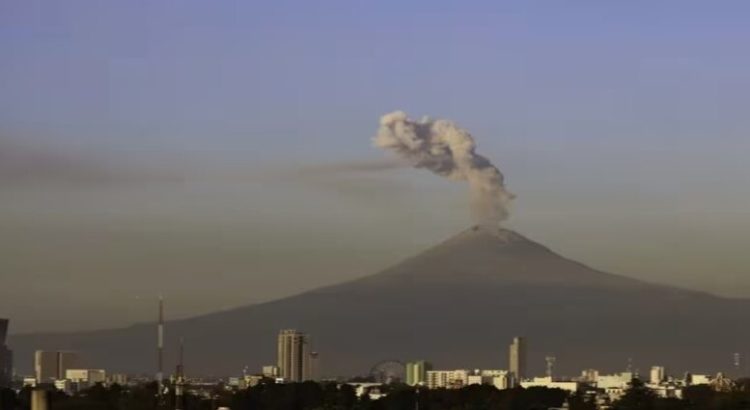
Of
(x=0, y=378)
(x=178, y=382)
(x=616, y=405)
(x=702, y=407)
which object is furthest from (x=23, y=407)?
(x=702, y=407)

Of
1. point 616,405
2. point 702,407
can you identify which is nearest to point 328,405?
point 616,405

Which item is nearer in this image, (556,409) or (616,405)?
(616,405)

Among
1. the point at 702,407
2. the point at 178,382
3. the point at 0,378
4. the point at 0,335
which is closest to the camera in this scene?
the point at 178,382

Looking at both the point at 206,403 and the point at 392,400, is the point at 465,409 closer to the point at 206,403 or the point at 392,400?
the point at 392,400

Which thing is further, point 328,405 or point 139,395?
point 139,395

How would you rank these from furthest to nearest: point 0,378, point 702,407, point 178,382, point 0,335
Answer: point 702,407 < point 0,378 < point 0,335 < point 178,382

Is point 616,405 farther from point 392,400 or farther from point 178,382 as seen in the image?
point 178,382

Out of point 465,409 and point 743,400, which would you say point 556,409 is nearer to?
point 465,409
